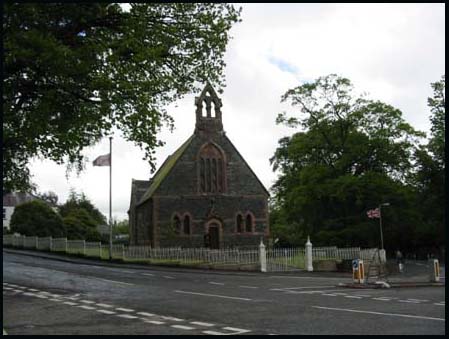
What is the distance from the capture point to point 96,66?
16.9 metres

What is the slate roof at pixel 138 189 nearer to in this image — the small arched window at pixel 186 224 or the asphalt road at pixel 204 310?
the small arched window at pixel 186 224

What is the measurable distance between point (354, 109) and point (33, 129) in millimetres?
38420

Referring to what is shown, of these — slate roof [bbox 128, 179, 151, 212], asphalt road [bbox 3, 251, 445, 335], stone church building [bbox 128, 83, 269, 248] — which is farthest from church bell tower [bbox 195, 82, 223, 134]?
asphalt road [bbox 3, 251, 445, 335]

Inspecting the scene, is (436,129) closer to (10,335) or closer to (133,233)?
(133,233)

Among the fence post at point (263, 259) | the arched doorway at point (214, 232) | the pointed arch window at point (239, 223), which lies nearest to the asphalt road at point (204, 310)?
the fence post at point (263, 259)

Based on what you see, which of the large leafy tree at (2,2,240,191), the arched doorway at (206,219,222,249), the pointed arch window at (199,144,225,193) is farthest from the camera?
the pointed arch window at (199,144,225,193)

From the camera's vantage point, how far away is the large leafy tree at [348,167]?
48.2 m

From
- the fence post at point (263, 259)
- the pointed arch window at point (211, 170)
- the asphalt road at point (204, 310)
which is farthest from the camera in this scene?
the pointed arch window at point (211, 170)

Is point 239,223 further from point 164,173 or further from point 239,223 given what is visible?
point 164,173

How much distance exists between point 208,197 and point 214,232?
3.19 metres

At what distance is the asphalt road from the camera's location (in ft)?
35.1

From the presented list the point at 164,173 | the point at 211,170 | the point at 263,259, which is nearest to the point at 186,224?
the point at 211,170

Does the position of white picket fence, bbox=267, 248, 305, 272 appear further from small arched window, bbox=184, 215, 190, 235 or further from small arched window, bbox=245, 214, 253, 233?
small arched window, bbox=245, 214, 253, 233

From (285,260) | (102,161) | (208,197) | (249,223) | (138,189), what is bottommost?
(285,260)
